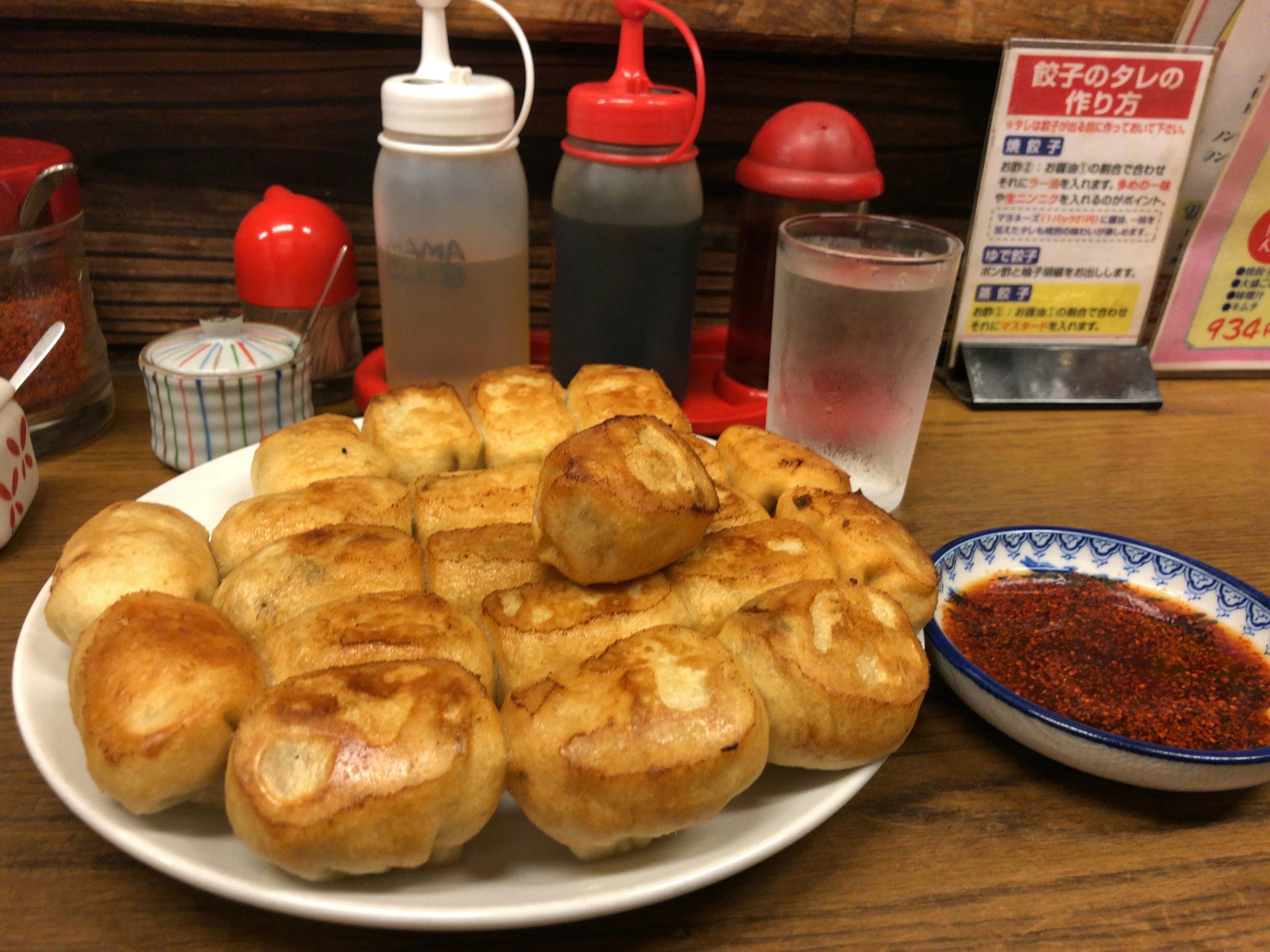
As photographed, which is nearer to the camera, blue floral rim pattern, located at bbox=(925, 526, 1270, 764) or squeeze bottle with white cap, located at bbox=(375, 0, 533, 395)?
blue floral rim pattern, located at bbox=(925, 526, 1270, 764)

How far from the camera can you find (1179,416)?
2.04m

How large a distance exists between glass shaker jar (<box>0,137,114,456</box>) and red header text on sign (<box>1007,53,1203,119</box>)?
1.78 metres

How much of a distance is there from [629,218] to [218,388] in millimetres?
773

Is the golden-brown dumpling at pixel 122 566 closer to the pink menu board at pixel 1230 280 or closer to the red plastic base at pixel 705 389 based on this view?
the red plastic base at pixel 705 389

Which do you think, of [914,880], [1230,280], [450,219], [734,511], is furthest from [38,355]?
[1230,280]

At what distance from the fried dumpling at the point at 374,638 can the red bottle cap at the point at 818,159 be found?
1.12 m

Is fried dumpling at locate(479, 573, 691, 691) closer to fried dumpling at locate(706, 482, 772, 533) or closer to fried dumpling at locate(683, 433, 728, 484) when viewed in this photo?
fried dumpling at locate(706, 482, 772, 533)

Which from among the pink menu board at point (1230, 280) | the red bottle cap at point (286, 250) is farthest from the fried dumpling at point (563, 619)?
the pink menu board at point (1230, 280)

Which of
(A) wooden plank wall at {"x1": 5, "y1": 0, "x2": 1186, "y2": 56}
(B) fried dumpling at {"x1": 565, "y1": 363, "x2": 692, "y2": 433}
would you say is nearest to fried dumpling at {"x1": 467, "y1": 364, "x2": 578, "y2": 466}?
(B) fried dumpling at {"x1": 565, "y1": 363, "x2": 692, "y2": 433}

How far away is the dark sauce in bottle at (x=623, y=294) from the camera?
1643 mm

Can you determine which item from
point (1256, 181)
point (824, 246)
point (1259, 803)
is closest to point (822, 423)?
point (824, 246)

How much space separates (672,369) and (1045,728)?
1.01 metres

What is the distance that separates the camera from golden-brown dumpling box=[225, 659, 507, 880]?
725 millimetres

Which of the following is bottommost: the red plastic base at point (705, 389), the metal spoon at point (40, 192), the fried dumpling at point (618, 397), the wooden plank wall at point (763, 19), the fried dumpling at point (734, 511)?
the red plastic base at point (705, 389)
